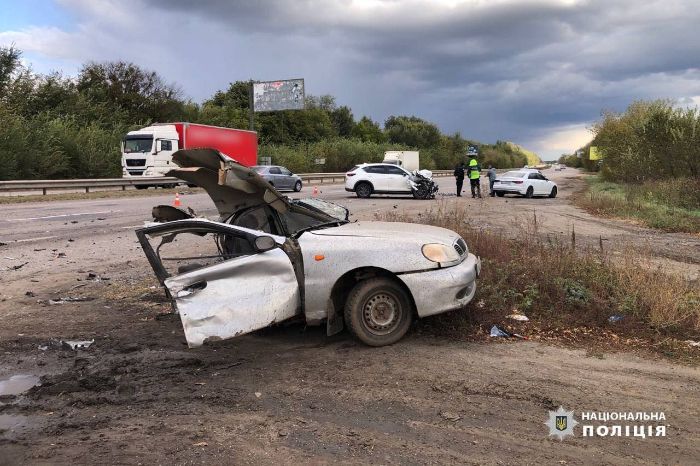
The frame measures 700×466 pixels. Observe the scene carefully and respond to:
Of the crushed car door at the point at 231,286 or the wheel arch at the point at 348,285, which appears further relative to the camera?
the wheel arch at the point at 348,285

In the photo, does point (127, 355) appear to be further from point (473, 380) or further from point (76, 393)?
point (473, 380)

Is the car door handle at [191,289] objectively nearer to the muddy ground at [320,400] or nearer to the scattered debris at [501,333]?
the muddy ground at [320,400]

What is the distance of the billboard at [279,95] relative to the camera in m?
42.6

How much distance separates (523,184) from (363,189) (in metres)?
8.58

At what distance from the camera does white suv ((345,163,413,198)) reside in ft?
82.7

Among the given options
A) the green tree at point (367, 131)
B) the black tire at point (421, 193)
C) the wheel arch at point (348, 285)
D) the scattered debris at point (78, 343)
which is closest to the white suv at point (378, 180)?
the black tire at point (421, 193)

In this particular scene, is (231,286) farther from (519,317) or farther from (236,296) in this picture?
(519,317)

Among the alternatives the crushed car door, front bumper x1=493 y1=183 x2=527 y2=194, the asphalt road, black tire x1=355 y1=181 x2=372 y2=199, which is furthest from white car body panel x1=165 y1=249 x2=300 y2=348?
front bumper x1=493 y1=183 x2=527 y2=194

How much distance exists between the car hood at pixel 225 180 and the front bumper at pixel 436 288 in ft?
5.57

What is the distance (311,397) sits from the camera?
4117 mm

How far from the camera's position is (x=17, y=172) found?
3033cm

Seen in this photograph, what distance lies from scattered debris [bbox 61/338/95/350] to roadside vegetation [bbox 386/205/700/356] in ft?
11.0

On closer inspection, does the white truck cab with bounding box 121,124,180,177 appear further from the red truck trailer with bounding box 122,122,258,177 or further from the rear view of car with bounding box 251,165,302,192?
the rear view of car with bounding box 251,165,302,192

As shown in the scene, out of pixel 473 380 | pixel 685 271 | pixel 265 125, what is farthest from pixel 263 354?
pixel 265 125
